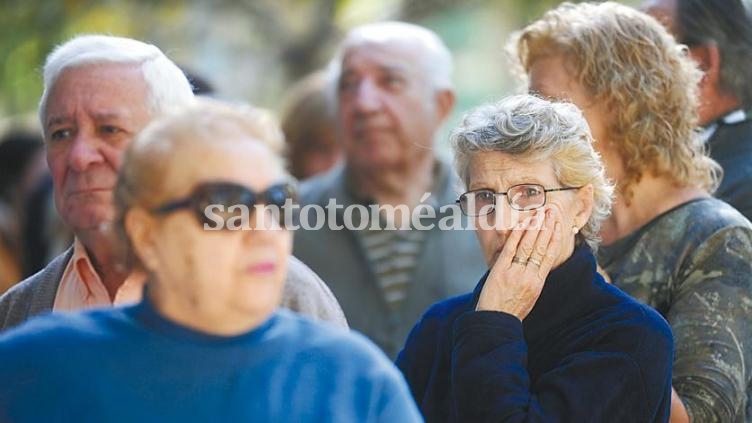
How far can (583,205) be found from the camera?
3.66 metres

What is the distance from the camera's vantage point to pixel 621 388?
134 inches

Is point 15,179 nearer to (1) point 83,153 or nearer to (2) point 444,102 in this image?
(2) point 444,102

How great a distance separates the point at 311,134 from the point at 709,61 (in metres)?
3.44

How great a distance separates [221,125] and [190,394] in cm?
52

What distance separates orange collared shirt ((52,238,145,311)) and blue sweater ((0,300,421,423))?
118 cm

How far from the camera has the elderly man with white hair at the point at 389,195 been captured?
6.24 m

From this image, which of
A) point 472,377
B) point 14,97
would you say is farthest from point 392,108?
point 14,97

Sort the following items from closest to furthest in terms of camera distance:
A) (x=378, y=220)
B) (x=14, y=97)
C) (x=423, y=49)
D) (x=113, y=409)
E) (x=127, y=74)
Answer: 1. (x=113, y=409)
2. (x=127, y=74)
3. (x=378, y=220)
4. (x=423, y=49)
5. (x=14, y=97)

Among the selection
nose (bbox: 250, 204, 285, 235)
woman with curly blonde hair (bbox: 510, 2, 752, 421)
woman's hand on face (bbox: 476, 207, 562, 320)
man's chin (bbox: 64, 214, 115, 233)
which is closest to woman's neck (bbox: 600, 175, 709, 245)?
woman with curly blonde hair (bbox: 510, 2, 752, 421)

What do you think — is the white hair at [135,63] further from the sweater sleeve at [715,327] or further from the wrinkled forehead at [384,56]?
the wrinkled forehead at [384,56]

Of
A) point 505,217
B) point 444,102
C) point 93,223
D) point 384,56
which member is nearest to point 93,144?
point 93,223

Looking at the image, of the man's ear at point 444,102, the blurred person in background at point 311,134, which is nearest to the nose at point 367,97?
the man's ear at point 444,102

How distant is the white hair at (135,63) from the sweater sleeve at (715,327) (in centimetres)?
155

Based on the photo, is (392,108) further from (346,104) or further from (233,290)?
(233,290)
